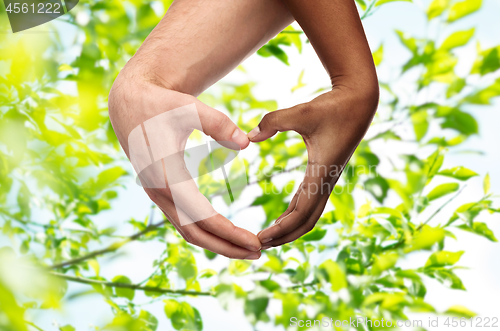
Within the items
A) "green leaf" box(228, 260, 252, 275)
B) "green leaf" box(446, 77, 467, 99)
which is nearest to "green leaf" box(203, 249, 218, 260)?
"green leaf" box(228, 260, 252, 275)

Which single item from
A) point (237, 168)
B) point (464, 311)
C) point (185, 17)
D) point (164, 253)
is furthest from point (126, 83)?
point (464, 311)

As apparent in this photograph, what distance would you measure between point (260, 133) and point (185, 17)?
0.46 feet

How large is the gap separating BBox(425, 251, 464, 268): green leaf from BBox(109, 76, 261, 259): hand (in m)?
0.45

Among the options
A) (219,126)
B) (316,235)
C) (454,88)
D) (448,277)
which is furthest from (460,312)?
(219,126)

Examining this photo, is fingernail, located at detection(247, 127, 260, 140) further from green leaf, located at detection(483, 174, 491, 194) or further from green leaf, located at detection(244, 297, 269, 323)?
green leaf, located at detection(483, 174, 491, 194)

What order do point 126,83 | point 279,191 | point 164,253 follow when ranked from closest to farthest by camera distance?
point 126,83 < point 279,191 < point 164,253

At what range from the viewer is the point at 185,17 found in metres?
0.38

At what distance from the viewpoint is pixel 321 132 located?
13.4 inches

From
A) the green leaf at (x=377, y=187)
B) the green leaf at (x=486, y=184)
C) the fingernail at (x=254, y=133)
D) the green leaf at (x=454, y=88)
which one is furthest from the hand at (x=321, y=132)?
the green leaf at (x=486, y=184)

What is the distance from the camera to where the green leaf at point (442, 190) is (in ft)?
2.13

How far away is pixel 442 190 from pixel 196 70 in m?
0.49

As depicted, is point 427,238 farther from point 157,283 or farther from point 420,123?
point 157,283

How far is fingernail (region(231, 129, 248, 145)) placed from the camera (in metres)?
0.32

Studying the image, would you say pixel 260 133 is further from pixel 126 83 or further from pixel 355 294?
pixel 355 294
